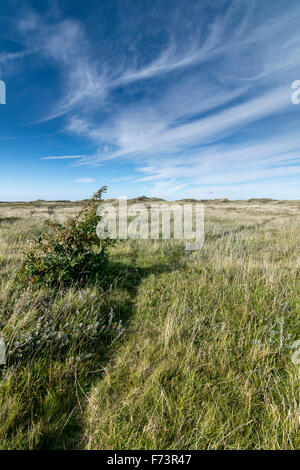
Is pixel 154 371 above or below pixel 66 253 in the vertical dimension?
below

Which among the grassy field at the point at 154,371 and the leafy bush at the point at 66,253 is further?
the leafy bush at the point at 66,253

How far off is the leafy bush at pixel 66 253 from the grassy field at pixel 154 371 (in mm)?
403

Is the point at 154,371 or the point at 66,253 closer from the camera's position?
the point at 154,371

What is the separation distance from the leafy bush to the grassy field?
0.40 metres

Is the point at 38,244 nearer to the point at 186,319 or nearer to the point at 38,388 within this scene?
the point at 38,388

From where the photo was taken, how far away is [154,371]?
7.09 ft

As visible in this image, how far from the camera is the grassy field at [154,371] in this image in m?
1.63

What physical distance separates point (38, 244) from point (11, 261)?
6.43 feet

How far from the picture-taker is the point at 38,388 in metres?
2.01

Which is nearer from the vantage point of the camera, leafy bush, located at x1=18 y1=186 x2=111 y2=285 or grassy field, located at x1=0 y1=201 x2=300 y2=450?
grassy field, located at x1=0 y1=201 x2=300 y2=450

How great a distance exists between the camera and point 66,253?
408cm

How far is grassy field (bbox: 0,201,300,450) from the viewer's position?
1629mm

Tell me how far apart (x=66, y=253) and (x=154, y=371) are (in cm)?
284
